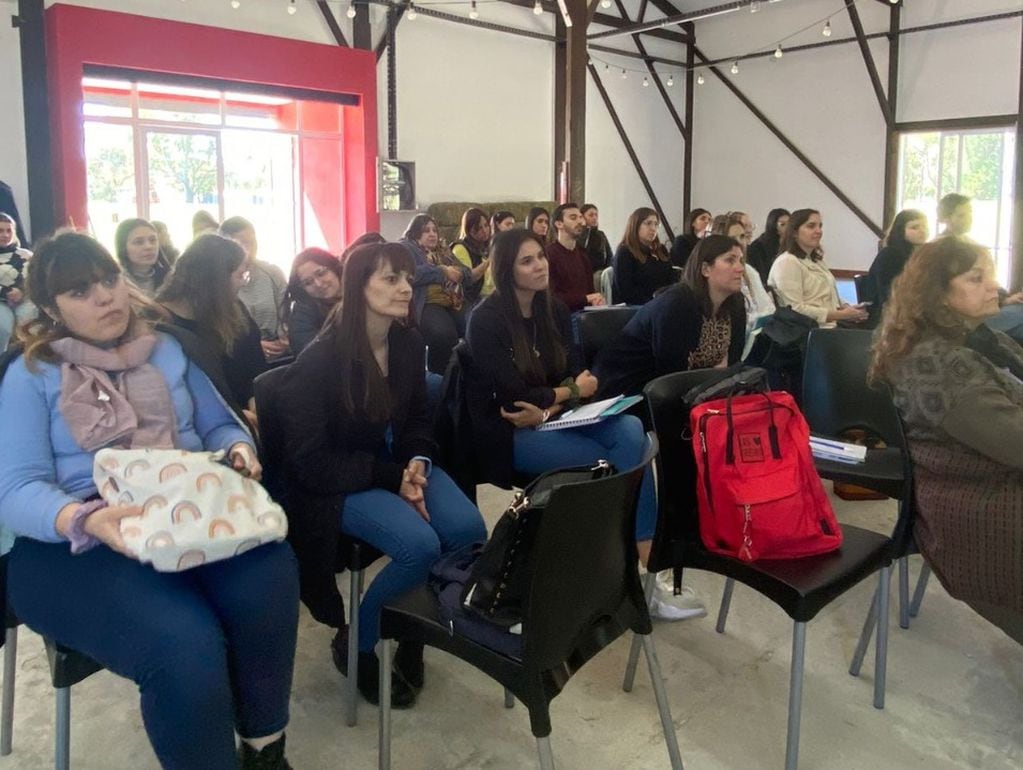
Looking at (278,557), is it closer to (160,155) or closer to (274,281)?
(274,281)

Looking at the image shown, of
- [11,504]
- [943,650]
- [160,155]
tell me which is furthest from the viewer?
[160,155]

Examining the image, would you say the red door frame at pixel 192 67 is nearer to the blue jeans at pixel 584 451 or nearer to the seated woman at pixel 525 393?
the seated woman at pixel 525 393

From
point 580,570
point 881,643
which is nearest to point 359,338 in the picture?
point 580,570

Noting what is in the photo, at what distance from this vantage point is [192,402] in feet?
6.80

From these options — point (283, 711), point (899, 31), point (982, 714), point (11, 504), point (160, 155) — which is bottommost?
point (982, 714)

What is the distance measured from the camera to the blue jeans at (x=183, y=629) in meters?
1.57

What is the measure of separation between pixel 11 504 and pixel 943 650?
250 cm

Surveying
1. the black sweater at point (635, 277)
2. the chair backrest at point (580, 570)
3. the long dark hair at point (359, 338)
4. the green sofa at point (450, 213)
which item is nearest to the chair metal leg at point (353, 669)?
the long dark hair at point (359, 338)

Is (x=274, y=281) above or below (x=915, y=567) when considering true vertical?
above

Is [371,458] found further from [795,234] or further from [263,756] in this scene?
[795,234]

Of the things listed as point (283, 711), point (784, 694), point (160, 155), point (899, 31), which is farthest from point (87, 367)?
point (899, 31)

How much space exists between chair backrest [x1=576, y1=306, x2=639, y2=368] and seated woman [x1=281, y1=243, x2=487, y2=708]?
1162 millimetres

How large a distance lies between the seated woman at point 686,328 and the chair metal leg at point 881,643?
1089mm

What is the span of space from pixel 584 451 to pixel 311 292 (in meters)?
1.46
